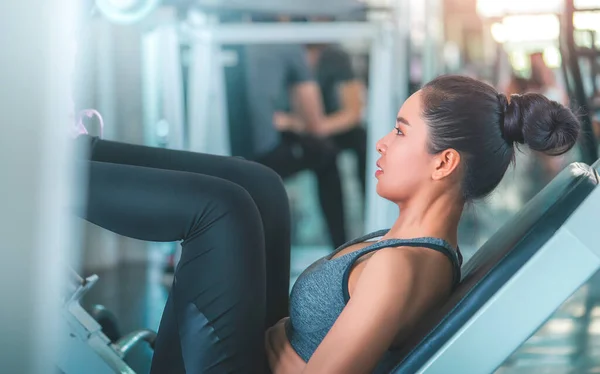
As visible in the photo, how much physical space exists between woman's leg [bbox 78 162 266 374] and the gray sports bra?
64 mm

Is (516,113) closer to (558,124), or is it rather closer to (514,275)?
(558,124)

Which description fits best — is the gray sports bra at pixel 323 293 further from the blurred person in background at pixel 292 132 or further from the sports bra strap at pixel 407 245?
the blurred person in background at pixel 292 132

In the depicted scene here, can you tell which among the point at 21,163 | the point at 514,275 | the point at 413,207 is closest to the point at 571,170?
the point at 413,207

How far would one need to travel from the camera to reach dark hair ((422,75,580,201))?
115 centimetres

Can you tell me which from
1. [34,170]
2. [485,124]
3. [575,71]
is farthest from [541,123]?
[575,71]

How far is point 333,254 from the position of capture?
4.12ft

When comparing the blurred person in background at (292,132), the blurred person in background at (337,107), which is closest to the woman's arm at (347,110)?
the blurred person in background at (337,107)

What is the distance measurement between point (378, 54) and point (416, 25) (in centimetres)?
97

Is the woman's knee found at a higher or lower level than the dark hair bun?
lower

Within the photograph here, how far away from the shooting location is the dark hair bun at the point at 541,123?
1.14 metres

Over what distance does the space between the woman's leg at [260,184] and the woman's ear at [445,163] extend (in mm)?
334

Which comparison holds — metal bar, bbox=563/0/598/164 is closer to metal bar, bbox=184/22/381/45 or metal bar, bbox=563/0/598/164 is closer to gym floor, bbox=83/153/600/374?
gym floor, bbox=83/153/600/374

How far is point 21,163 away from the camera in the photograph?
2.33ft

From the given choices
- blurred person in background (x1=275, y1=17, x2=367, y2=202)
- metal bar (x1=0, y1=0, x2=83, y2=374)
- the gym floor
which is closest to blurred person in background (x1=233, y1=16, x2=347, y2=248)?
blurred person in background (x1=275, y1=17, x2=367, y2=202)
